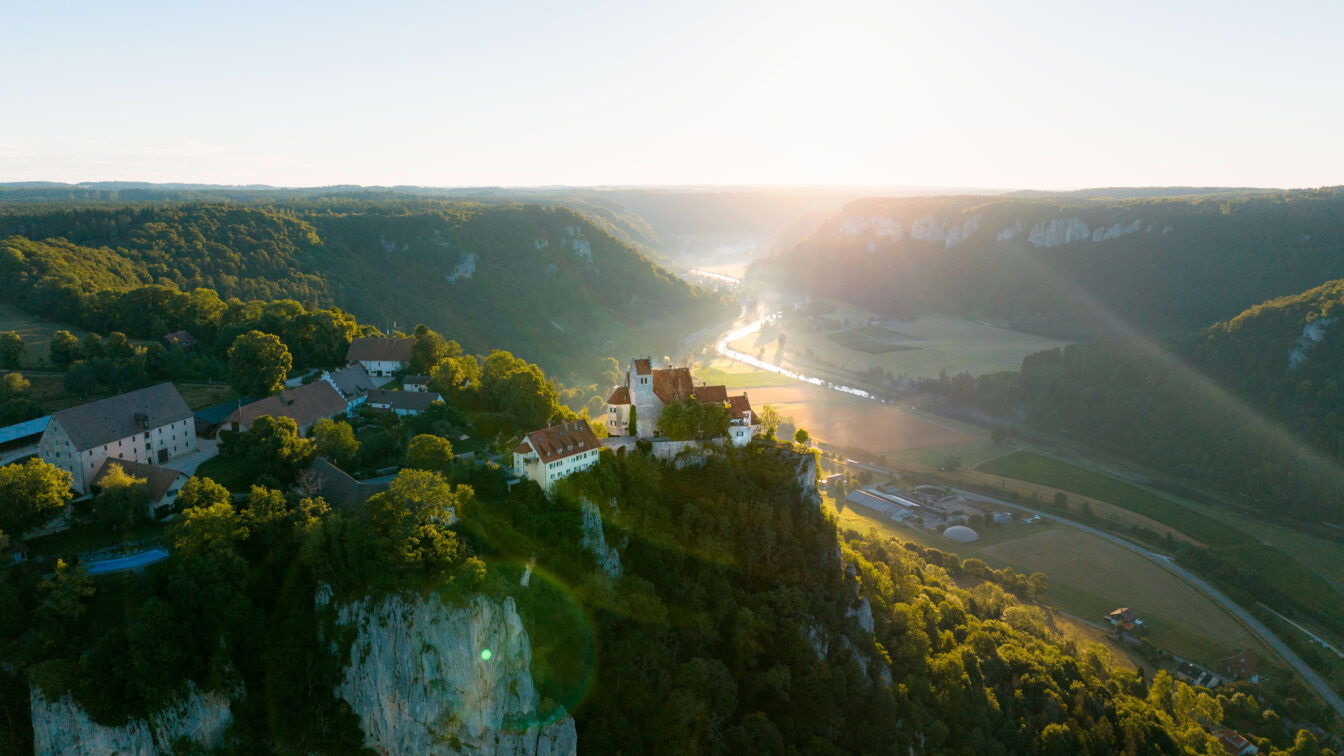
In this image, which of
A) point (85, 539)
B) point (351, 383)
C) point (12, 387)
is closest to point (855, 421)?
point (351, 383)

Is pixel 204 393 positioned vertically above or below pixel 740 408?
below

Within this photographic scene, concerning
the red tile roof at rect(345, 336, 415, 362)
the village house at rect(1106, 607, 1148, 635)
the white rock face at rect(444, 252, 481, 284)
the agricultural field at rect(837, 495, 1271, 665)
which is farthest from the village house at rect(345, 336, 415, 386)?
the white rock face at rect(444, 252, 481, 284)

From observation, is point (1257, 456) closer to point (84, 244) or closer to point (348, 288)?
point (348, 288)

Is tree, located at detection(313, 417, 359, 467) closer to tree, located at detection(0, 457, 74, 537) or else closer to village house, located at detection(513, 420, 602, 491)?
village house, located at detection(513, 420, 602, 491)

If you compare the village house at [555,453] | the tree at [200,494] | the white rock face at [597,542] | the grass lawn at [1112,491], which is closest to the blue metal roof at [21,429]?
the tree at [200,494]

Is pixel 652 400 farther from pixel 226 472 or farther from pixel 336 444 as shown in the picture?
pixel 226 472
